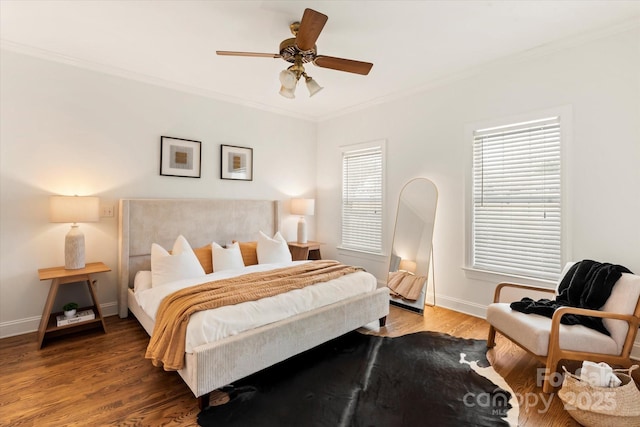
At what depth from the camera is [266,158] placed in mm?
4867

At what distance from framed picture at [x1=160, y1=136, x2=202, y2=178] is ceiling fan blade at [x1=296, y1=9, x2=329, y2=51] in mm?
2318

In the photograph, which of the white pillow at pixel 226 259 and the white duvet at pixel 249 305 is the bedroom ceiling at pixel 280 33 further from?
the white duvet at pixel 249 305

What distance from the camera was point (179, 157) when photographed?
157 inches

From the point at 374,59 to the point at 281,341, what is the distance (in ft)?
9.50

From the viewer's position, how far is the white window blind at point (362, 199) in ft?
15.1

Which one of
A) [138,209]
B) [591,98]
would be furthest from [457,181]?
[138,209]

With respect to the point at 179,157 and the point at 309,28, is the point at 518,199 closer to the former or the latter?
the point at 309,28

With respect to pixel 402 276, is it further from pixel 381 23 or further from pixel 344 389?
pixel 381 23

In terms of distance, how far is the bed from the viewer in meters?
2.00

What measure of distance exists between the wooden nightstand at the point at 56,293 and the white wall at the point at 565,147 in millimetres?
3484

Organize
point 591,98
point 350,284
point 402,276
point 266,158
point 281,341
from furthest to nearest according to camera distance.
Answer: point 266,158
point 402,276
point 350,284
point 591,98
point 281,341

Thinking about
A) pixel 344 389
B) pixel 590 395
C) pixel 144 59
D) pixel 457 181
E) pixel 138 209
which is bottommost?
pixel 344 389

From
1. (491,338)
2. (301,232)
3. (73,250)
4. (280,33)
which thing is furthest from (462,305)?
(73,250)

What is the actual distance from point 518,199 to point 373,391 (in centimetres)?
246
